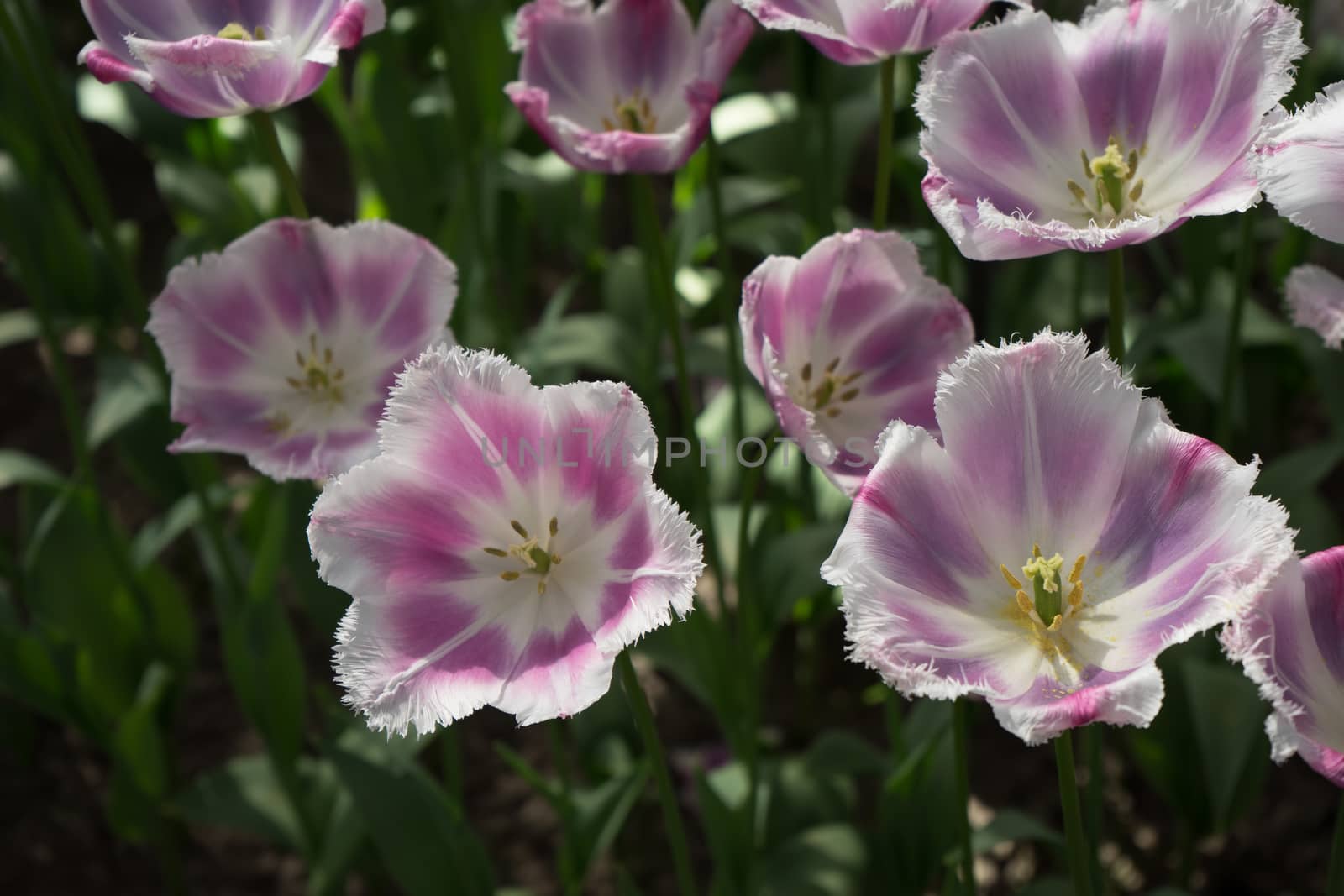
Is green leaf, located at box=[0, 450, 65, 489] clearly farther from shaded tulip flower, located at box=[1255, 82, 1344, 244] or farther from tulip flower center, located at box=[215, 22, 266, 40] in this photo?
shaded tulip flower, located at box=[1255, 82, 1344, 244]

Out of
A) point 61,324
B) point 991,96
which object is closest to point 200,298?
point 991,96

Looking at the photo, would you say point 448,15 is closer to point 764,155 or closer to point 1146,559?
point 764,155

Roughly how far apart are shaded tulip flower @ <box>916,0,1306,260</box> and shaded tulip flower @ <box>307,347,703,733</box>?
0.37 metres

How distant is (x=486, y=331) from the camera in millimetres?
2502

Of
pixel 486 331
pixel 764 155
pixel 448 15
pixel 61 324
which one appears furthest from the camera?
pixel 764 155

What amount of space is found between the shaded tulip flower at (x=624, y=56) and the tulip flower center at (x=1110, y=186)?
47 cm

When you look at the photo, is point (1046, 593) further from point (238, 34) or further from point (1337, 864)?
point (238, 34)

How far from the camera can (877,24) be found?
1.39 metres

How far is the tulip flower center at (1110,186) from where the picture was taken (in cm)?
134

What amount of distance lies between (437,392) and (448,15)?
1.17 meters

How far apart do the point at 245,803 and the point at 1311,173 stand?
6.03 feet

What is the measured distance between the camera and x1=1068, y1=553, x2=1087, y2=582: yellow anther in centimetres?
120

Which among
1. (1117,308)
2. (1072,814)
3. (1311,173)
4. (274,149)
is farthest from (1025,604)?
(274,149)

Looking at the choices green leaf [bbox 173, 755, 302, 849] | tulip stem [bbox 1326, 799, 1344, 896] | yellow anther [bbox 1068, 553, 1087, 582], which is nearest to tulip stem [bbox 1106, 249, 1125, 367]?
yellow anther [bbox 1068, 553, 1087, 582]
